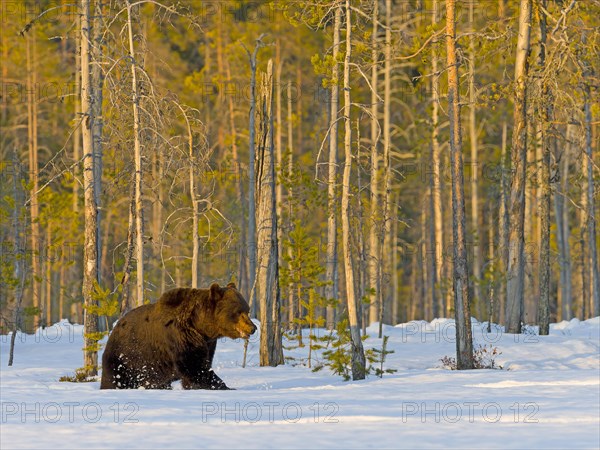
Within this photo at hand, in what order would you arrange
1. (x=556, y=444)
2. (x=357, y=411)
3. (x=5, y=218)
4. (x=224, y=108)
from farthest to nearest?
(x=224, y=108) → (x=5, y=218) → (x=357, y=411) → (x=556, y=444)

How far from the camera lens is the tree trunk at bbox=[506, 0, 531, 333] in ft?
73.8


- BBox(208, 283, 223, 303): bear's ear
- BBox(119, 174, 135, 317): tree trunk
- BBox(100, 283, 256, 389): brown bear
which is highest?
BBox(119, 174, 135, 317): tree trunk

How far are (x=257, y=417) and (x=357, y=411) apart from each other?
115 cm

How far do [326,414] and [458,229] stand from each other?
9184 millimetres

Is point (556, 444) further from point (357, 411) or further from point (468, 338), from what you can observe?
point (468, 338)

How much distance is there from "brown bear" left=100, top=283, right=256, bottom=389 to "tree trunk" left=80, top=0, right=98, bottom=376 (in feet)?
17.2

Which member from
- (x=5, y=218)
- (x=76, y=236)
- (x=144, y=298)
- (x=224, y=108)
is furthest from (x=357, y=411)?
(x=224, y=108)

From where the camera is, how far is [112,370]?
40.6ft

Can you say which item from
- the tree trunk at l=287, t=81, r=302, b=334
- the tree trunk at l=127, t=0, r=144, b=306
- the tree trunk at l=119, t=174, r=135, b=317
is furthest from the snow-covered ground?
the tree trunk at l=287, t=81, r=302, b=334

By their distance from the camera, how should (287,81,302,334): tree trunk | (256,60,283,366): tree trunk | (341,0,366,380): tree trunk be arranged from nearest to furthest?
(341,0,366,380): tree trunk → (256,60,283,366): tree trunk → (287,81,302,334): tree trunk

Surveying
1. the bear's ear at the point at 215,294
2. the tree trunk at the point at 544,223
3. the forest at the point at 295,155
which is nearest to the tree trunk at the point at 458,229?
the forest at the point at 295,155

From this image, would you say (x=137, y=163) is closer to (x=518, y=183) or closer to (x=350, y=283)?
(x=350, y=283)

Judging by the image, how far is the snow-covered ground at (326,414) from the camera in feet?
24.7

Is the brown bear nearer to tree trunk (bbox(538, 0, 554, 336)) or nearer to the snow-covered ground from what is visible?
the snow-covered ground
